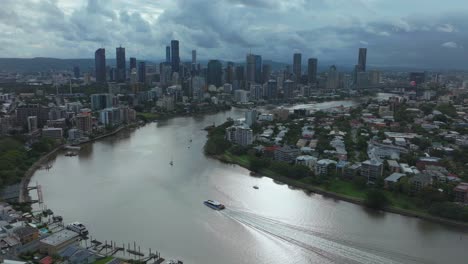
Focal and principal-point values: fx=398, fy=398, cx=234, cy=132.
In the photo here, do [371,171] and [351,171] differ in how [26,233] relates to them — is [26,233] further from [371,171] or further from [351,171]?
[371,171]

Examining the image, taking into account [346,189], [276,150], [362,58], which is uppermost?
[362,58]

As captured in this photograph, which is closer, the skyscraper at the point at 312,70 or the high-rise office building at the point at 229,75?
the high-rise office building at the point at 229,75

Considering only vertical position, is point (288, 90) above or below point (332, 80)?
below

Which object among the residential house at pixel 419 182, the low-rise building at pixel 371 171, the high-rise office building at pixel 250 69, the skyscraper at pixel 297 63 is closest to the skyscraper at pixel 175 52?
the high-rise office building at pixel 250 69

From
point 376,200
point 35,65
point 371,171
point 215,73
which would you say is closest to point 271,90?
point 215,73

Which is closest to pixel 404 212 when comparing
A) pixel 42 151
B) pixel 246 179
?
pixel 246 179

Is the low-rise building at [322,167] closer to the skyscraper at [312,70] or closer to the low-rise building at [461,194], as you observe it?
the low-rise building at [461,194]
